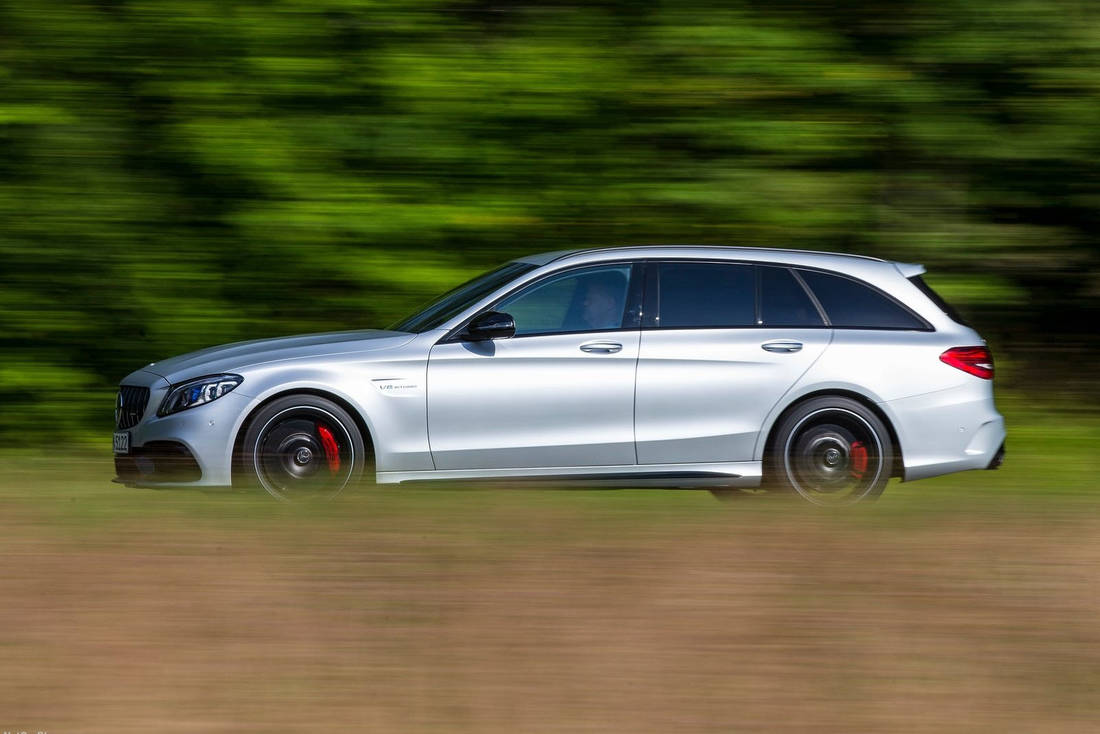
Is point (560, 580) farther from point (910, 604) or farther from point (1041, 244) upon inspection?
point (1041, 244)

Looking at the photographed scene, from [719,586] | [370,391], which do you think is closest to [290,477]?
[370,391]

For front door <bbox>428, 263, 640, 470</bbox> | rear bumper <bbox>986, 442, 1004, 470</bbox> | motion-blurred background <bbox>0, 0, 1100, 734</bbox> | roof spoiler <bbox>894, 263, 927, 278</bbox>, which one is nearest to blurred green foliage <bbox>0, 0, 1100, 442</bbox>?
motion-blurred background <bbox>0, 0, 1100, 734</bbox>

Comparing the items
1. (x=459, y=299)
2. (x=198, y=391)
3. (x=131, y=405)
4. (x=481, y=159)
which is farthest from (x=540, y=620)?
(x=481, y=159)

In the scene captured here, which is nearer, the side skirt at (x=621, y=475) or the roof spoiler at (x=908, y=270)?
the side skirt at (x=621, y=475)

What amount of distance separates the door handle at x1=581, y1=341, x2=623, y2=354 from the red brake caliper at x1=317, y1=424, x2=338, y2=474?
143 centimetres

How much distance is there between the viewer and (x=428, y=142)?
32.6 ft

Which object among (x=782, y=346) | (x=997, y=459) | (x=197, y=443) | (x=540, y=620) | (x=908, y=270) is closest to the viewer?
(x=540, y=620)

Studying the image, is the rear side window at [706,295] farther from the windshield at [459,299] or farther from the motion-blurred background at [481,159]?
the motion-blurred background at [481,159]

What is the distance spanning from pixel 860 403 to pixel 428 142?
4129 millimetres

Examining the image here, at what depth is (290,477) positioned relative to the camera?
698 centimetres

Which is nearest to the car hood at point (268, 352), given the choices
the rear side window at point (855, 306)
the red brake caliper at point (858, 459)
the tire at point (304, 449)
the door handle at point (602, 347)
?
the tire at point (304, 449)

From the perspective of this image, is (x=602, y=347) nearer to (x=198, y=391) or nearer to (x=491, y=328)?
(x=491, y=328)

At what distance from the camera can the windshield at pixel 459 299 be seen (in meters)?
7.46

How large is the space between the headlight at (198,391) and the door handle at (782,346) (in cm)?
286
